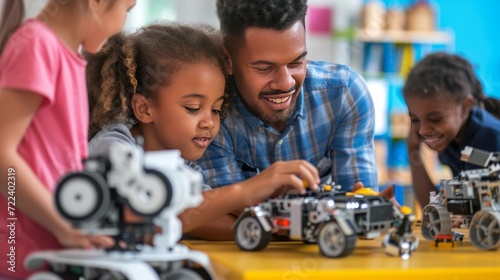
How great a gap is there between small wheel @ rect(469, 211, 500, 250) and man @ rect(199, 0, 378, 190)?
17.7 inches

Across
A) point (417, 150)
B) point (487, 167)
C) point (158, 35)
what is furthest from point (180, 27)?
point (417, 150)

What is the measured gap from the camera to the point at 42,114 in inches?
33.8

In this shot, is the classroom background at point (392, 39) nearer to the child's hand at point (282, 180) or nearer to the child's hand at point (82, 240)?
the child's hand at point (282, 180)

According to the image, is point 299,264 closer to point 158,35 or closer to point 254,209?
point 254,209

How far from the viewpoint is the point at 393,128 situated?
486 cm

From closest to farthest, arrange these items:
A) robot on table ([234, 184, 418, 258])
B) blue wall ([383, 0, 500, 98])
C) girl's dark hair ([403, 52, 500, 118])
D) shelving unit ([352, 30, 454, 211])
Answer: robot on table ([234, 184, 418, 258]), girl's dark hair ([403, 52, 500, 118]), shelving unit ([352, 30, 454, 211]), blue wall ([383, 0, 500, 98])

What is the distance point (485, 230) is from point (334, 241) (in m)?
0.27

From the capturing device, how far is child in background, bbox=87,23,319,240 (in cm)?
134

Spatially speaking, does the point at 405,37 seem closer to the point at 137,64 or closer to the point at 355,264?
the point at 137,64

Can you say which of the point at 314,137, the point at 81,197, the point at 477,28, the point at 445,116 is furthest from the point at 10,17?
the point at 477,28

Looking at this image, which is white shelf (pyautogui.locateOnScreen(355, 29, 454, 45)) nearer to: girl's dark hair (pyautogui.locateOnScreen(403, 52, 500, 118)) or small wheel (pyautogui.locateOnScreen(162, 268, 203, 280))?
girl's dark hair (pyautogui.locateOnScreen(403, 52, 500, 118))

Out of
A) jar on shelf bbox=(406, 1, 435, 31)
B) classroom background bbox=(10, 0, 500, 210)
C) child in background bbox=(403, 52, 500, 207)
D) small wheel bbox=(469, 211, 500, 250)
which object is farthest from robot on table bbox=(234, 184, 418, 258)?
jar on shelf bbox=(406, 1, 435, 31)

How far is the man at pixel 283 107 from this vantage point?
1431 mm

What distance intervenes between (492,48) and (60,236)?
15.7 ft
